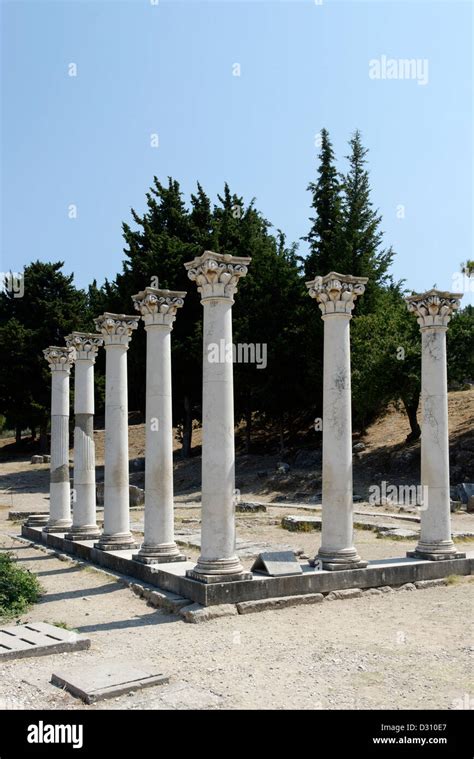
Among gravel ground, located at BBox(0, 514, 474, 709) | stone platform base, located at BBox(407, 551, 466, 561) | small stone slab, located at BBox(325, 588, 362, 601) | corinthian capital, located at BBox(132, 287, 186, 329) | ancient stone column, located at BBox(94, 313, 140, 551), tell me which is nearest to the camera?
gravel ground, located at BBox(0, 514, 474, 709)

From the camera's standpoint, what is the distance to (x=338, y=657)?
32.9 ft

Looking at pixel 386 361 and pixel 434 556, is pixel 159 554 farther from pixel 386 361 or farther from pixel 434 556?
pixel 386 361

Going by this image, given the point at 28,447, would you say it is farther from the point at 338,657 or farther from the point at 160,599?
the point at 338,657

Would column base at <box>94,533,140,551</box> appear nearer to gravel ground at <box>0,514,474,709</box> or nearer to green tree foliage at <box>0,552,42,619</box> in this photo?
gravel ground at <box>0,514,474,709</box>

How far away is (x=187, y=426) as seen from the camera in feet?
151

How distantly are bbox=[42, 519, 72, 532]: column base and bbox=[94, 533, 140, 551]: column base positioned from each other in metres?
4.41

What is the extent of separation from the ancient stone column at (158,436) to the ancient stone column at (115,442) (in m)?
2.10

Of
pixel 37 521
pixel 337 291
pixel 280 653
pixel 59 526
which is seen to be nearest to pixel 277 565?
pixel 280 653

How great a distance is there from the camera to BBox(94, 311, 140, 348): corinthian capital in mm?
18219

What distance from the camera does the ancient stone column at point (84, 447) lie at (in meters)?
20.3

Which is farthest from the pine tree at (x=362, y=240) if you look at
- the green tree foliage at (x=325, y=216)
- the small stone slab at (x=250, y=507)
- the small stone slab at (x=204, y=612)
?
the small stone slab at (x=204, y=612)

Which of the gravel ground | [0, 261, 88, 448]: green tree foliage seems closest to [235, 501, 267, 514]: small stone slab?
the gravel ground
